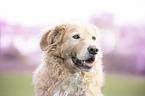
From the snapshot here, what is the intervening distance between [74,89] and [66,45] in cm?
78

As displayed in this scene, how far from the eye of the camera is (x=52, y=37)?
3.26 m

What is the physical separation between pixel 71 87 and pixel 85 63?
487 millimetres

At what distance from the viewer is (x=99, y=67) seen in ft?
11.1

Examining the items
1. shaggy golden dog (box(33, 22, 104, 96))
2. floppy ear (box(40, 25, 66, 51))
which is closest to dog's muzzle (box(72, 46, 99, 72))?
shaggy golden dog (box(33, 22, 104, 96))

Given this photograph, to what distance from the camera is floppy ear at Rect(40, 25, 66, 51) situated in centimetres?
323

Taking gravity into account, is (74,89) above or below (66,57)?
below

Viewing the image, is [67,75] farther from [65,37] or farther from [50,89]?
[65,37]

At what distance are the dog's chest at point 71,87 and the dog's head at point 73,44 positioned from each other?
197mm

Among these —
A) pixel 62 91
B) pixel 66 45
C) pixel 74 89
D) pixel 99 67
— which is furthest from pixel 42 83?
pixel 99 67

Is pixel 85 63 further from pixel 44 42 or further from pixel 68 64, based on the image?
pixel 44 42

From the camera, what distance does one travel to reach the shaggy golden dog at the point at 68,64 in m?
3.04

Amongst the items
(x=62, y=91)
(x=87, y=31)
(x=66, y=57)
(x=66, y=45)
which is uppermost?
(x=87, y=31)

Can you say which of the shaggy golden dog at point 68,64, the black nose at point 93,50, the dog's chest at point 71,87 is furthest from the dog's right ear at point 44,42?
the black nose at point 93,50

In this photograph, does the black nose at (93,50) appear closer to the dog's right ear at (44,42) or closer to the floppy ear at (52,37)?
the floppy ear at (52,37)
